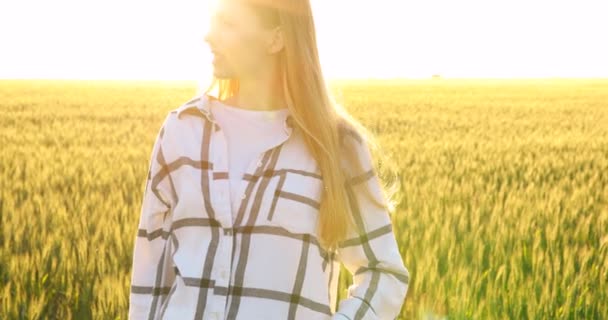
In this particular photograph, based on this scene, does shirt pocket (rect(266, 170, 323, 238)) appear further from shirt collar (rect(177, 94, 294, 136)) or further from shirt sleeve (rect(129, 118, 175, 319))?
shirt sleeve (rect(129, 118, 175, 319))

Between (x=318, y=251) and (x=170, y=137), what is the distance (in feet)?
1.21

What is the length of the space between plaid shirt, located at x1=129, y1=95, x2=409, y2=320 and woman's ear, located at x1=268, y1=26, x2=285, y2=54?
0.48ft

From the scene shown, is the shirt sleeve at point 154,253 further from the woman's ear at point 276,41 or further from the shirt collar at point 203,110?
the woman's ear at point 276,41

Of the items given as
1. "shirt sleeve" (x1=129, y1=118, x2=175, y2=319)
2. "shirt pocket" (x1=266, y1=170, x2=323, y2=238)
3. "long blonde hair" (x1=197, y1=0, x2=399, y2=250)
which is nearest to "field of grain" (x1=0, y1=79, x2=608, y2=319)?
"long blonde hair" (x1=197, y1=0, x2=399, y2=250)

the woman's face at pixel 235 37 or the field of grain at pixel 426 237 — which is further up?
the woman's face at pixel 235 37

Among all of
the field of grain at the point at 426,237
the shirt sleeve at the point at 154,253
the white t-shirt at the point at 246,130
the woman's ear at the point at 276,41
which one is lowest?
the field of grain at the point at 426,237

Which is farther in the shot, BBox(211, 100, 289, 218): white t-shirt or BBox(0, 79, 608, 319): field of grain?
BBox(0, 79, 608, 319): field of grain

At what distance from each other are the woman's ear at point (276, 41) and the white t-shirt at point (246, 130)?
126 millimetres

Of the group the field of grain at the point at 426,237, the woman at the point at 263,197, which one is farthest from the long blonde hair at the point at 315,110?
the field of grain at the point at 426,237

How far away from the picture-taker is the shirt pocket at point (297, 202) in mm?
1744

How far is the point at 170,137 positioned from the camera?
1.81 m

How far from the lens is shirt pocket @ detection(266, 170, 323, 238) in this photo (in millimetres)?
1744

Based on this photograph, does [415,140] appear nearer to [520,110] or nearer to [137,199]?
[137,199]

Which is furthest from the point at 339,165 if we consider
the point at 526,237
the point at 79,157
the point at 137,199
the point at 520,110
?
the point at 520,110
